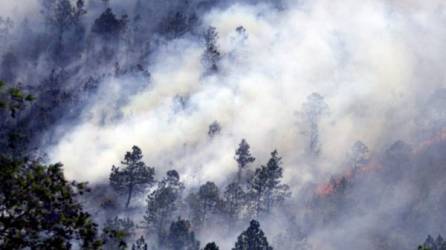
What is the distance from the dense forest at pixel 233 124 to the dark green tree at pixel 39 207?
5472cm

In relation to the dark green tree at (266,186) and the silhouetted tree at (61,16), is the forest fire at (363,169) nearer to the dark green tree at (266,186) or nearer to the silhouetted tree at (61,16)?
the dark green tree at (266,186)

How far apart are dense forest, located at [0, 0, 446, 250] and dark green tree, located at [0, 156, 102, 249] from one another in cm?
5472

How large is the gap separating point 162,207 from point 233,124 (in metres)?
59.0

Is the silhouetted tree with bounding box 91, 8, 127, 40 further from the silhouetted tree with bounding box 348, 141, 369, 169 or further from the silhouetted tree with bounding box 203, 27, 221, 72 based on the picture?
the silhouetted tree with bounding box 348, 141, 369, 169

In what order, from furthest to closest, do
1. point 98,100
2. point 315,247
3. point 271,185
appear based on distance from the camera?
point 98,100
point 271,185
point 315,247

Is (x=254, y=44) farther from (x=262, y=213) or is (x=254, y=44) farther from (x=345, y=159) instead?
(x=262, y=213)

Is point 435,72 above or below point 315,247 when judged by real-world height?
above

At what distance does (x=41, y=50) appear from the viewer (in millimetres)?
170750

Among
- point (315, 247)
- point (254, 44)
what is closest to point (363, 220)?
point (315, 247)

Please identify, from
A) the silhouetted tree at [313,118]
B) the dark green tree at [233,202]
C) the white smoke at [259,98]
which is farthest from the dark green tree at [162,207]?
the silhouetted tree at [313,118]

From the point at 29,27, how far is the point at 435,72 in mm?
117918

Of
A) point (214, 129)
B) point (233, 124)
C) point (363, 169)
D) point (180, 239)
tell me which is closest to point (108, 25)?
point (214, 129)

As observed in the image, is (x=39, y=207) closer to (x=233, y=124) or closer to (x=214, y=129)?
(x=214, y=129)

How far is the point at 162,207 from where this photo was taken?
3932 inches
